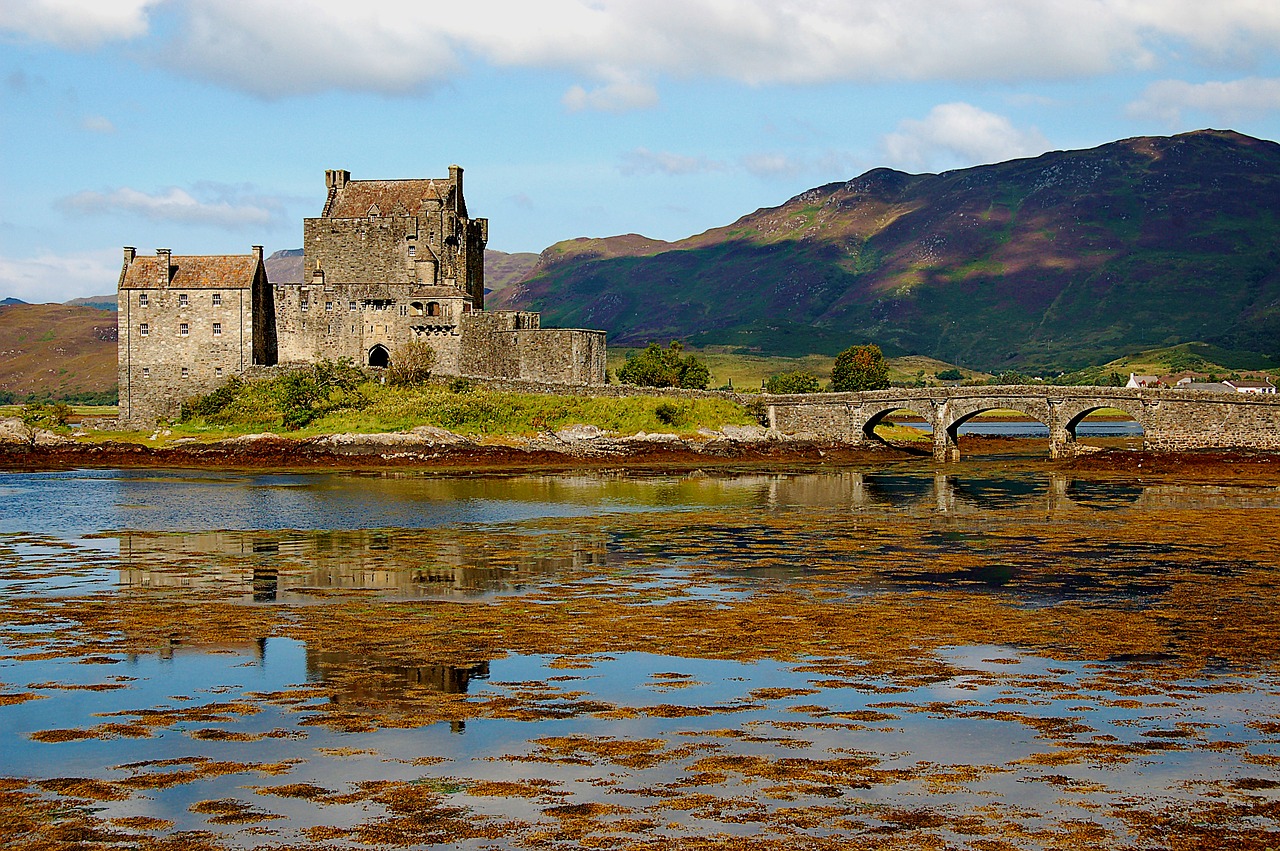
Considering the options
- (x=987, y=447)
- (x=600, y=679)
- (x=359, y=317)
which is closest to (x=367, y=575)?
(x=600, y=679)

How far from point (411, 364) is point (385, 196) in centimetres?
1321

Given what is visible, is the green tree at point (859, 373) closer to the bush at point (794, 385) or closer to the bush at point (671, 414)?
the bush at point (794, 385)

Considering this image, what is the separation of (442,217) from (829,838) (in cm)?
7423

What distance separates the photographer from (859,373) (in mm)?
107938

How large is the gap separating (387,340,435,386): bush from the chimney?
14.0 metres

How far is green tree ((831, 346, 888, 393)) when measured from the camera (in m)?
107

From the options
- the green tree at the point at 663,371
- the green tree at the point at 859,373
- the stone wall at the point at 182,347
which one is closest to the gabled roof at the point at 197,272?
the stone wall at the point at 182,347

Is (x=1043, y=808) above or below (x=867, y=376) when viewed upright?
below

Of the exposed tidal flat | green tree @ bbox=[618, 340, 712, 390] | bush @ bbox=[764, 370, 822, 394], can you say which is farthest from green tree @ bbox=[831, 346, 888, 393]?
the exposed tidal flat

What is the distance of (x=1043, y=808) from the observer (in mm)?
13836

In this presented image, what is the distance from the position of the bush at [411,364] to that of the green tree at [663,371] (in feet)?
70.8

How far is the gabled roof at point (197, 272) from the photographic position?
79.0 m

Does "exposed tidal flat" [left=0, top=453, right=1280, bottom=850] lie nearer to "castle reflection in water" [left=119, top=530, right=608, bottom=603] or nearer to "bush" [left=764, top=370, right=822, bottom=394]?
"castle reflection in water" [left=119, top=530, right=608, bottom=603]

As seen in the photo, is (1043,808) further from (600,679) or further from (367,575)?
(367,575)
